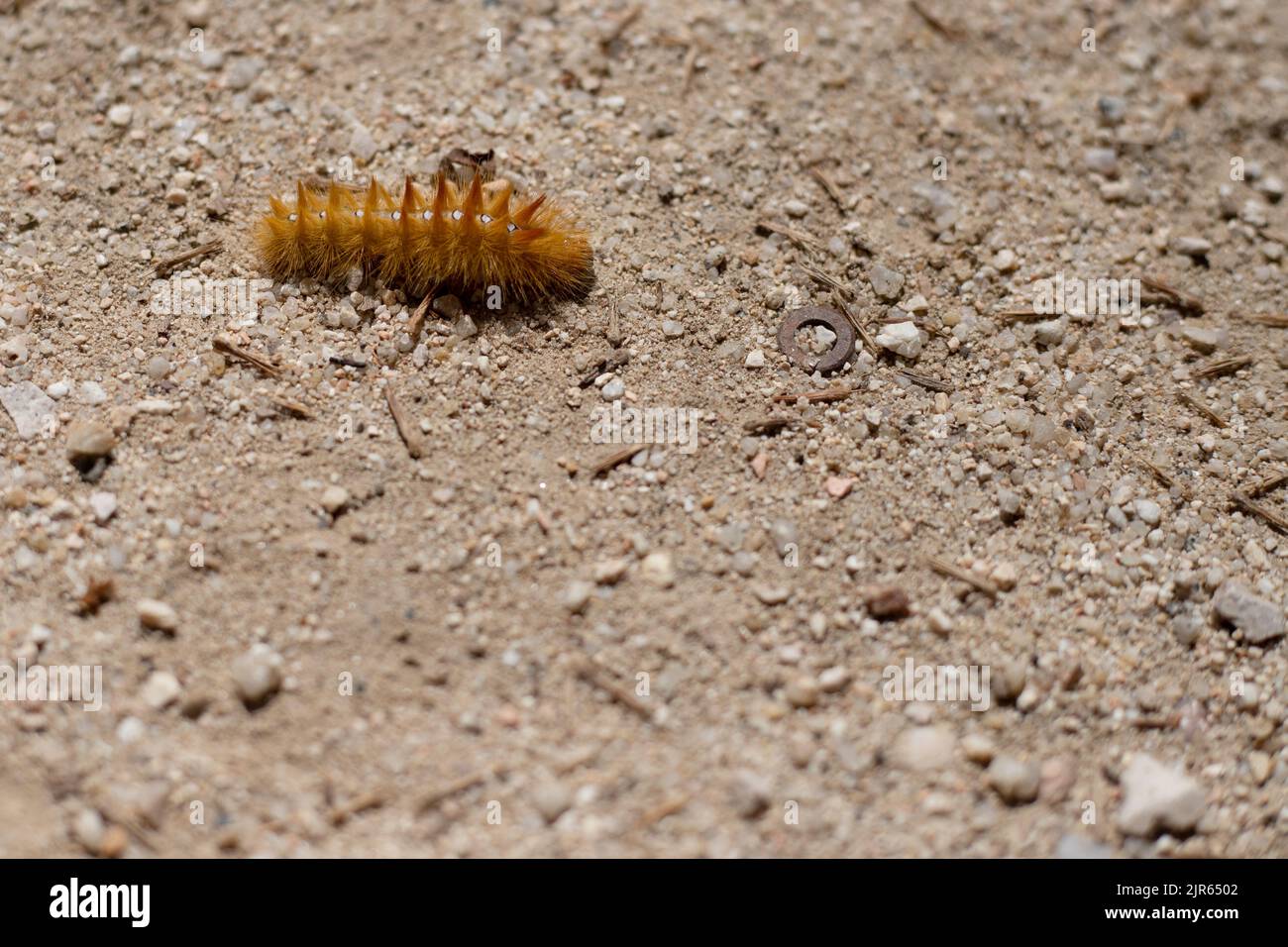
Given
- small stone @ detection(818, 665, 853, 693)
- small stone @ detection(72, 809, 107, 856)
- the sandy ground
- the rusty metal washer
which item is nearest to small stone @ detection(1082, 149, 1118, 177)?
the sandy ground

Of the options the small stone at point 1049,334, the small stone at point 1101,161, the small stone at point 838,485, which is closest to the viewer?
the small stone at point 838,485

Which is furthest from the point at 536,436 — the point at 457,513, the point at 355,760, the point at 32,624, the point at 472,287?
the point at 32,624

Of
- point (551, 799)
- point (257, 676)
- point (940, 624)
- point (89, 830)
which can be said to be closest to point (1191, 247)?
point (940, 624)

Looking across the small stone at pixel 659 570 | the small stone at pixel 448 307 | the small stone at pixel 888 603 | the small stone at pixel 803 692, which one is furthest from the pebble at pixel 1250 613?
the small stone at pixel 448 307

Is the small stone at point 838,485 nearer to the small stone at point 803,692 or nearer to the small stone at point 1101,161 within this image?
the small stone at point 803,692

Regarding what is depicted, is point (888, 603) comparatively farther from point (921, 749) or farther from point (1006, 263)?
point (1006, 263)

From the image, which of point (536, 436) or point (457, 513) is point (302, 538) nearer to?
point (457, 513)
